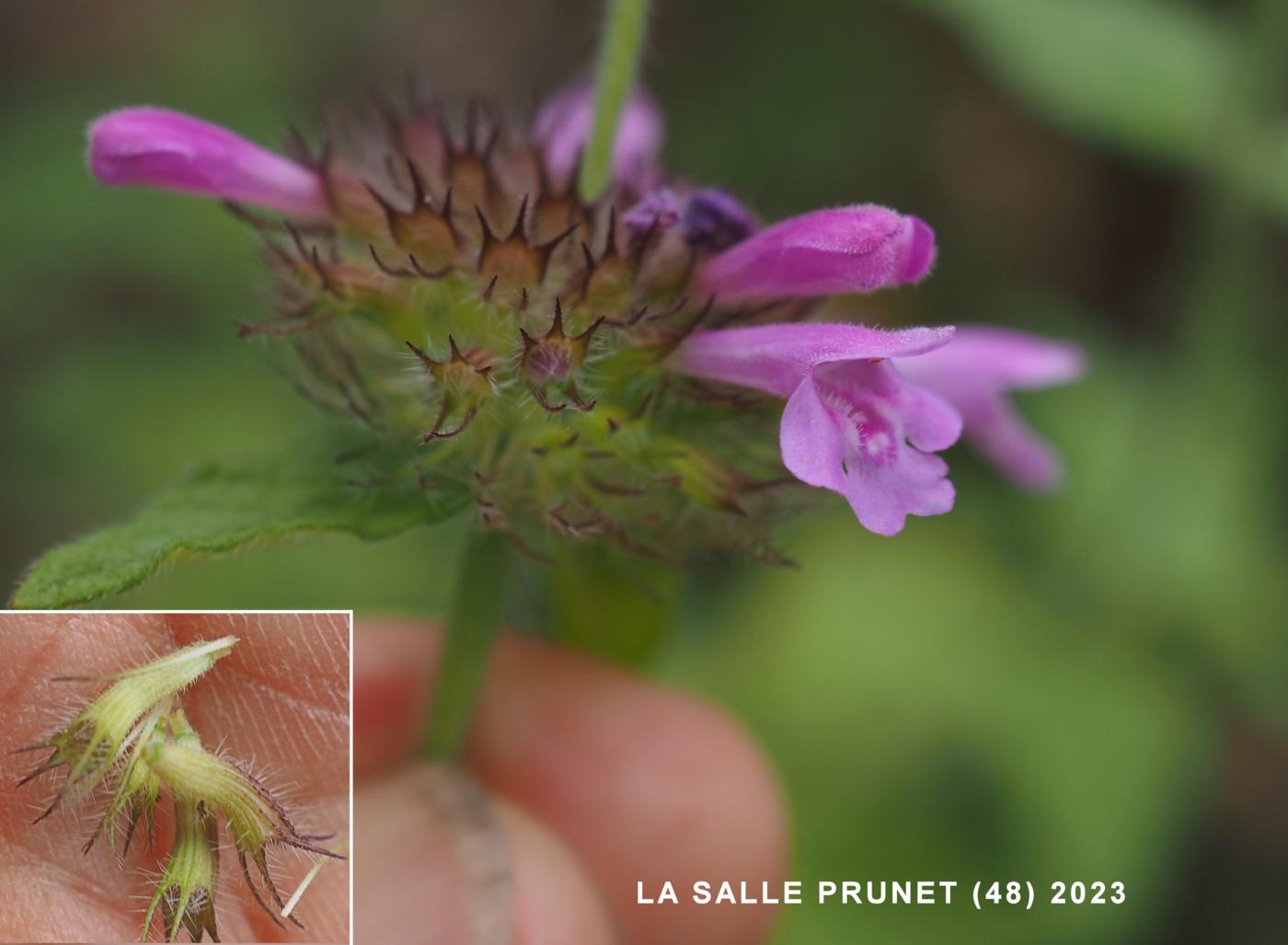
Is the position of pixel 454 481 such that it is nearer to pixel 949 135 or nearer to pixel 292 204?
pixel 292 204

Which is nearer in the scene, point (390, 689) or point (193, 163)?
point (193, 163)

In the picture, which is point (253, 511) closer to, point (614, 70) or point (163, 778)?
point (163, 778)

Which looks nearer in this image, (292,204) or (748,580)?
(292,204)

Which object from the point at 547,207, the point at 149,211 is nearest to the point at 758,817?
the point at 547,207

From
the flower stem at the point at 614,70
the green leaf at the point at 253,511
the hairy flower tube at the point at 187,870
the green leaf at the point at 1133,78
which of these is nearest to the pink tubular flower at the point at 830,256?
the flower stem at the point at 614,70

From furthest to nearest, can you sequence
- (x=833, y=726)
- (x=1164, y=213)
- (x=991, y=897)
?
(x=1164, y=213) → (x=833, y=726) → (x=991, y=897)

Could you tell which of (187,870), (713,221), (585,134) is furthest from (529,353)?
(187,870)

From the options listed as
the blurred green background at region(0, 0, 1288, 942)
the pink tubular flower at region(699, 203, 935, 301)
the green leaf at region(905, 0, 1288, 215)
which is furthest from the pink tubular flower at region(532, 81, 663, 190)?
the green leaf at region(905, 0, 1288, 215)

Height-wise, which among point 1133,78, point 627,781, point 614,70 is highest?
point 1133,78
